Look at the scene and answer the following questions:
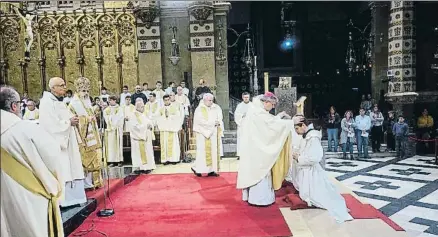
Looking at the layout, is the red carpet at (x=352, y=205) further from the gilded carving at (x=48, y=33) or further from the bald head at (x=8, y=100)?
the gilded carving at (x=48, y=33)

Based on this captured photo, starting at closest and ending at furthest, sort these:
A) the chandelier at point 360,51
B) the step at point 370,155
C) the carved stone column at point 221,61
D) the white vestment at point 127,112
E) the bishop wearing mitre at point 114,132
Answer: the white vestment at point 127,112
the bishop wearing mitre at point 114,132
the step at point 370,155
the carved stone column at point 221,61
the chandelier at point 360,51

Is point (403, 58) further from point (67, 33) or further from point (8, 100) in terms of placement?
point (8, 100)

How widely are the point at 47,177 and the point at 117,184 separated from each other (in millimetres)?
4542

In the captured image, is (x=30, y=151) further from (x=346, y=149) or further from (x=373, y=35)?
(x=373, y=35)

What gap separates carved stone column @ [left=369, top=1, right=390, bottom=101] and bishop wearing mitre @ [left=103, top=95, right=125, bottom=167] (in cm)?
1026

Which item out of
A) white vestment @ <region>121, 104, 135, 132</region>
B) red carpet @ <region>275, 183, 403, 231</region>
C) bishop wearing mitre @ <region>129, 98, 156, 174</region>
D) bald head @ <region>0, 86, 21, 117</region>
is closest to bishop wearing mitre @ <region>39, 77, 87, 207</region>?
bald head @ <region>0, 86, 21, 117</region>

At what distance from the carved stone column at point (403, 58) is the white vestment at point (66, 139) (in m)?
11.6

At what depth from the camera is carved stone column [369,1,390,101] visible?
1555 centimetres

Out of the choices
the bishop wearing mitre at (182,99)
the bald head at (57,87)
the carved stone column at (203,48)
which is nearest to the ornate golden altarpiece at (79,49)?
the carved stone column at (203,48)

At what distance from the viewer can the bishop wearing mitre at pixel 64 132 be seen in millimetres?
5375

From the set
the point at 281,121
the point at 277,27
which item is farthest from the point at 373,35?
the point at 281,121

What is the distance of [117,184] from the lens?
764 cm

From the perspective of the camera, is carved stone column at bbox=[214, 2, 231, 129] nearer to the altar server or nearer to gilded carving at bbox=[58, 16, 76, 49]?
gilded carving at bbox=[58, 16, 76, 49]

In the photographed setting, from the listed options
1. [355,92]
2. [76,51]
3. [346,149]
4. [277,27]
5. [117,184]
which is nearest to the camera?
[117,184]
